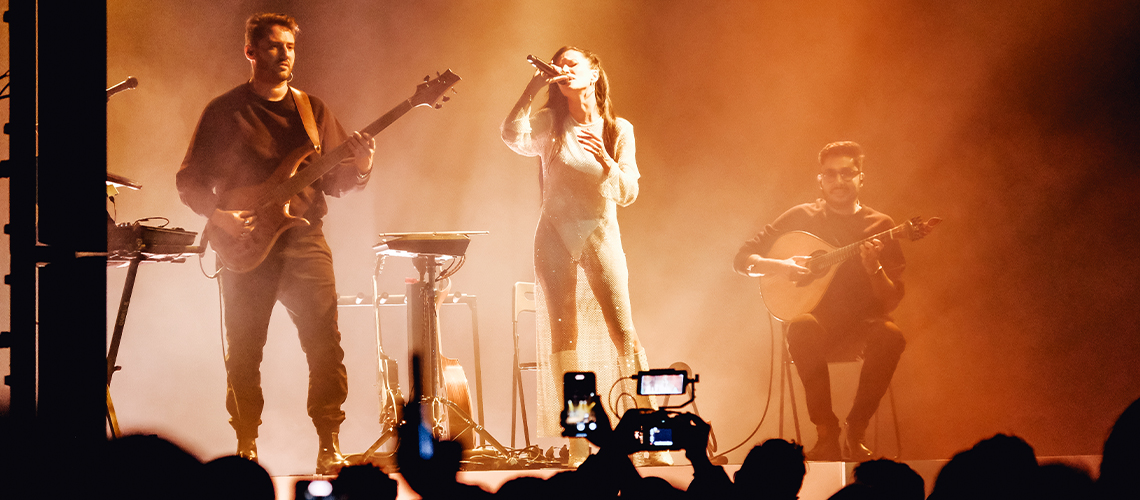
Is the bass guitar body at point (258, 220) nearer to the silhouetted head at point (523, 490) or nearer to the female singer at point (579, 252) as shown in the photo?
the female singer at point (579, 252)

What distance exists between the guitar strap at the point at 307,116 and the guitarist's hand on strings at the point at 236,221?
0.42 meters

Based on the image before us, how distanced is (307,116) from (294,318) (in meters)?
0.92

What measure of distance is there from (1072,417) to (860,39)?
2819 millimetres

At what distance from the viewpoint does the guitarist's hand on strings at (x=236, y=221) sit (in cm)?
317

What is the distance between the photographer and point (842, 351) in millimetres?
4355

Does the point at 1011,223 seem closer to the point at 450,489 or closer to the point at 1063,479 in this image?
the point at 1063,479

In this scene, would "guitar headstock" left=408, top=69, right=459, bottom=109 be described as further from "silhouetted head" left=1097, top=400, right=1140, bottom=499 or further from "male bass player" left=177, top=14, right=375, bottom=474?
"silhouetted head" left=1097, top=400, right=1140, bottom=499

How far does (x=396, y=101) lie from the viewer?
5027 millimetres

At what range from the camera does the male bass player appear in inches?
125

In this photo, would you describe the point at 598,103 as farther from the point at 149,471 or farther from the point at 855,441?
the point at 149,471

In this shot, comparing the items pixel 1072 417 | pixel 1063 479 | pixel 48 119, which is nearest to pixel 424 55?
pixel 48 119

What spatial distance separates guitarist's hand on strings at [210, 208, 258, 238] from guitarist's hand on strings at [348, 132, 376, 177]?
0.50 metres

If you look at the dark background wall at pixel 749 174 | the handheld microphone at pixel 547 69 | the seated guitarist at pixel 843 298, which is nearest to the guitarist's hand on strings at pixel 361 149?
the handheld microphone at pixel 547 69

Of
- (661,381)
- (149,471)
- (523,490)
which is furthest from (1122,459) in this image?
(149,471)
